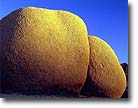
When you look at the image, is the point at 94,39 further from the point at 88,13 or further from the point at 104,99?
the point at 104,99

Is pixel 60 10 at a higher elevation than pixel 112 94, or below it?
higher

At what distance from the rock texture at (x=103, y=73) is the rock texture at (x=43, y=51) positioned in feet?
0.15

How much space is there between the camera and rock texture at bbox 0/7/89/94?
232cm

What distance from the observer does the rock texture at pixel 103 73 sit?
8.21 feet

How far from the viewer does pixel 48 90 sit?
2.38 m

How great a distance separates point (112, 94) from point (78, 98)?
9.6 inches

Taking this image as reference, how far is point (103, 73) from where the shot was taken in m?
2.53

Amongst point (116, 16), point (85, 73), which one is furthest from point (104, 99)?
point (116, 16)

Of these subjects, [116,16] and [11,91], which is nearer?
[11,91]

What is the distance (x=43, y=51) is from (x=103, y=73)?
444mm

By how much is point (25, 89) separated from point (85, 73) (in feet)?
1.35

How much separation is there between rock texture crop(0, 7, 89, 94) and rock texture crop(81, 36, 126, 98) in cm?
5

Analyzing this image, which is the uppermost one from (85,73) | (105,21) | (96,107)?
(105,21)

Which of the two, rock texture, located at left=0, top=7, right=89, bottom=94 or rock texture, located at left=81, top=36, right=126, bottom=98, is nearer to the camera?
rock texture, located at left=0, top=7, right=89, bottom=94
